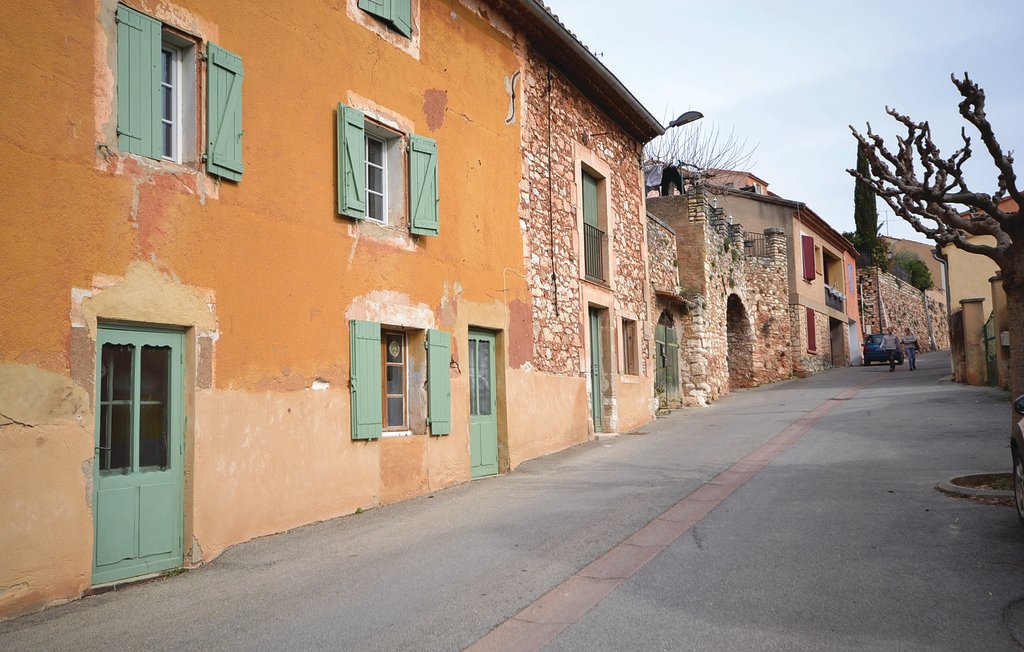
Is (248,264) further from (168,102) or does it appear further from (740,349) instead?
(740,349)

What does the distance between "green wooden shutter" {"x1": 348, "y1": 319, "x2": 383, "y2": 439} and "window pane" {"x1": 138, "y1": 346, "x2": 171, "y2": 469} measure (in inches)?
85.3

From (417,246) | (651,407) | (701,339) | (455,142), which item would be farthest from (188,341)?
(701,339)

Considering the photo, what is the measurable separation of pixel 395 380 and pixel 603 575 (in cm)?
452

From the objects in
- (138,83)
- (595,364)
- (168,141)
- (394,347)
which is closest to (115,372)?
(168,141)

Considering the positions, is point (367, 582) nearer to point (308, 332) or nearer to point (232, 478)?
point (232, 478)

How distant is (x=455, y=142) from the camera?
10922 millimetres

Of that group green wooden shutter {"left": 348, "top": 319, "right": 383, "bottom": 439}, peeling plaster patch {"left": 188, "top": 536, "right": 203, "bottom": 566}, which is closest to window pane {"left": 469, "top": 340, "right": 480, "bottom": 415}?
green wooden shutter {"left": 348, "top": 319, "right": 383, "bottom": 439}

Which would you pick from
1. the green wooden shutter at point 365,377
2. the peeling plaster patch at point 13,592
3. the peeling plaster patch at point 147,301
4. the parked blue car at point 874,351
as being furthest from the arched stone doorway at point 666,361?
the parked blue car at point 874,351

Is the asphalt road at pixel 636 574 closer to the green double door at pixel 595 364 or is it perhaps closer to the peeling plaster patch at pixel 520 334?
the peeling plaster patch at pixel 520 334

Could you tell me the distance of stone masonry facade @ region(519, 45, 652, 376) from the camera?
1263 cm

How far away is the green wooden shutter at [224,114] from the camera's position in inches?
289

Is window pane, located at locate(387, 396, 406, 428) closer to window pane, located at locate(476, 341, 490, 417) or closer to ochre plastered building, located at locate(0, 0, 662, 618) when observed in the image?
ochre plastered building, located at locate(0, 0, 662, 618)

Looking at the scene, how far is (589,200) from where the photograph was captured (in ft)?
48.9

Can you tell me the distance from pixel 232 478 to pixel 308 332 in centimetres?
164
